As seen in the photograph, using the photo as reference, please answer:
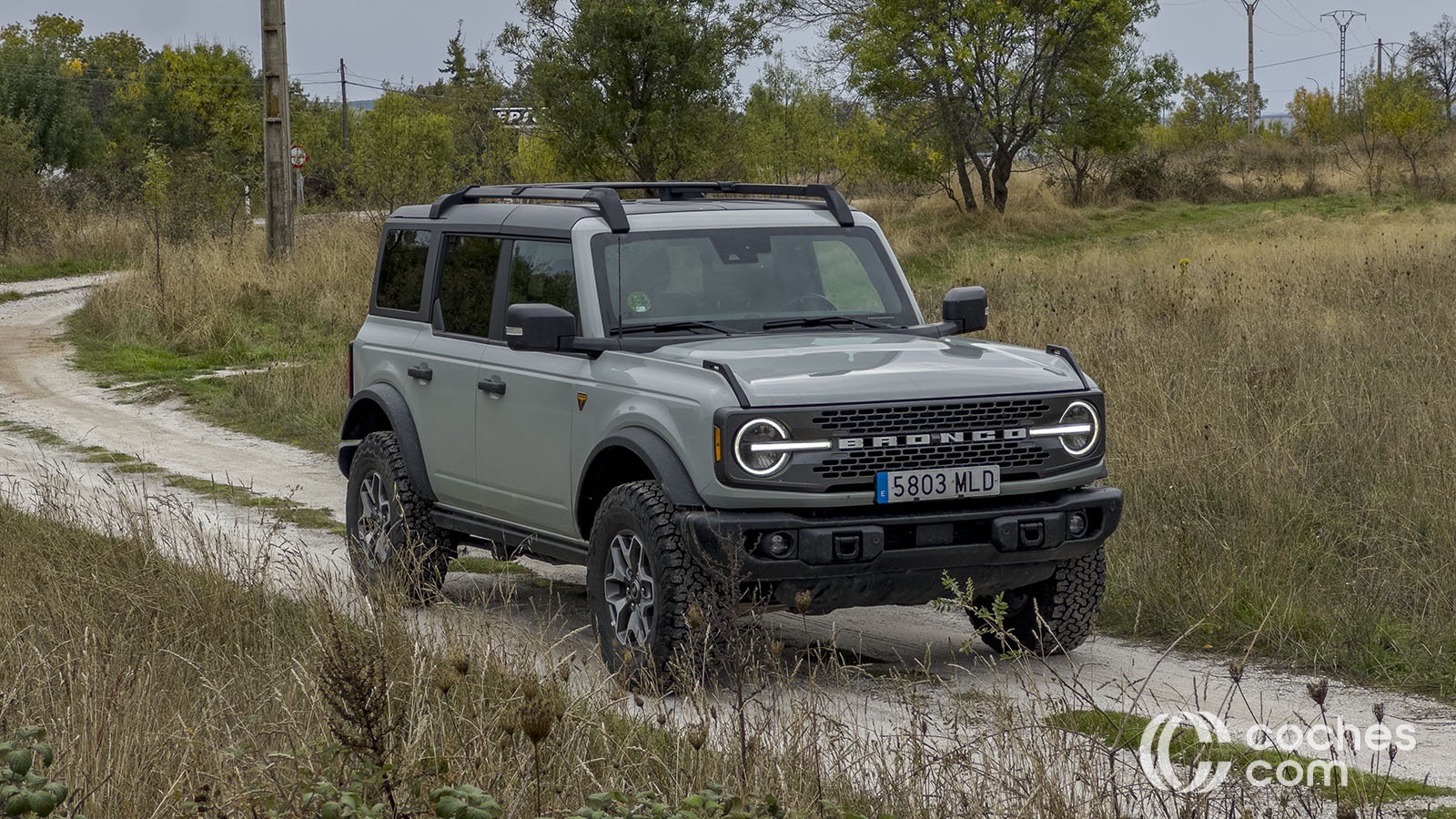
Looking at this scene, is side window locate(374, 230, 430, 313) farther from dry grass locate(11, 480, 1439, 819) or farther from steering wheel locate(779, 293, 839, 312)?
dry grass locate(11, 480, 1439, 819)

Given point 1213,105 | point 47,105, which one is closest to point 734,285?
point 47,105

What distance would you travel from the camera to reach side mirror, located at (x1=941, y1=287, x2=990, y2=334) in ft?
24.4

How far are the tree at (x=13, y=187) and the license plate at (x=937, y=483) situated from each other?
106ft

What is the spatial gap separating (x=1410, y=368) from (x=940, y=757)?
802 cm

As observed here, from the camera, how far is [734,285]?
7285 mm

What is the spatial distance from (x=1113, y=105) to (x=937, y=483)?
35.8 meters

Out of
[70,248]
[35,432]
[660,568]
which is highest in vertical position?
[70,248]

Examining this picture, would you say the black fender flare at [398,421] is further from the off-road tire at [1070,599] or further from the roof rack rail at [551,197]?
the off-road tire at [1070,599]

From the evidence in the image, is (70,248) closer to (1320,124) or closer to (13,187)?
(13,187)

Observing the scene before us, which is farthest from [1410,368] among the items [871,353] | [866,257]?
[871,353]

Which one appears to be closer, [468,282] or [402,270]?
[468,282]

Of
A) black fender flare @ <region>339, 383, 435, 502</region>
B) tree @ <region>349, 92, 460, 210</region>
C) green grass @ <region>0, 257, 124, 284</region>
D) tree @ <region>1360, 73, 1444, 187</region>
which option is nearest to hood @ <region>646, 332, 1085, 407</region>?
black fender flare @ <region>339, 383, 435, 502</region>

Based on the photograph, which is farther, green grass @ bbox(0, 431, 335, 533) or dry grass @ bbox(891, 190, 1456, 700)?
green grass @ bbox(0, 431, 335, 533)

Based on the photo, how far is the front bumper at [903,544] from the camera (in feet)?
19.6
